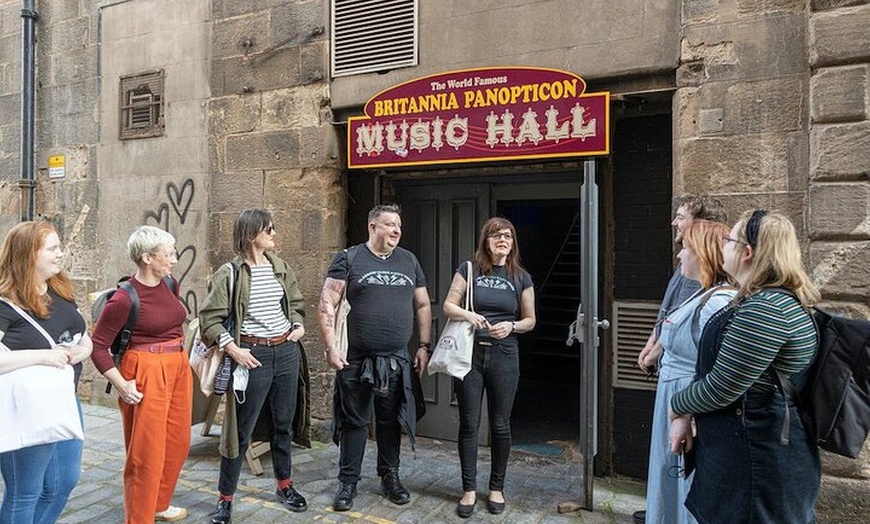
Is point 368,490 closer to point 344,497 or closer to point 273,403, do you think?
point 344,497

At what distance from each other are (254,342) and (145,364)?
0.62 meters

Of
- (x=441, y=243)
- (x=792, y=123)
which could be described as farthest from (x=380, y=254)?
(x=792, y=123)

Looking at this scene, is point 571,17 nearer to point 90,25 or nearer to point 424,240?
point 424,240

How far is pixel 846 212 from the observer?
3588 mm

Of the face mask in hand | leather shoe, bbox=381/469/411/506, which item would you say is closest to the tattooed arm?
the face mask in hand

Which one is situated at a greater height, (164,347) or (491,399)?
(164,347)

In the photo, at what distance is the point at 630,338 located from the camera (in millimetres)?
4637

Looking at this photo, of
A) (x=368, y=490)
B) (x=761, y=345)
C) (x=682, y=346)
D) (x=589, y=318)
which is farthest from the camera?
(x=368, y=490)

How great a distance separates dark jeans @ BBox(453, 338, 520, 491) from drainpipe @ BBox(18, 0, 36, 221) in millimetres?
5820

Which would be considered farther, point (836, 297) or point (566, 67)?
point (566, 67)

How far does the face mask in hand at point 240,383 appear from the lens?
3768 mm

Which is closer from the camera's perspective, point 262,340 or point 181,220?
point 262,340

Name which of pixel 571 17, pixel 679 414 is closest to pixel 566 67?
pixel 571 17

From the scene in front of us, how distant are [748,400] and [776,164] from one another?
6.98ft
